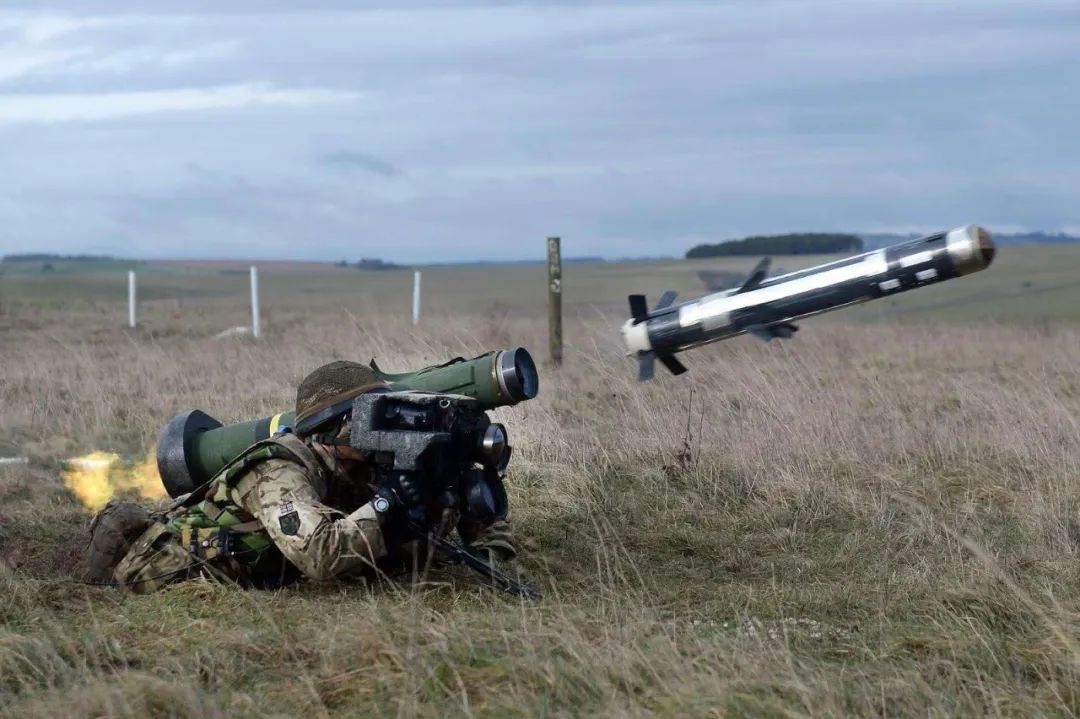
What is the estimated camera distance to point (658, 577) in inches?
240

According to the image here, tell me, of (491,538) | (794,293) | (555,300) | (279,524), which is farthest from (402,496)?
(555,300)

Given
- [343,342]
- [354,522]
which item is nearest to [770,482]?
[354,522]

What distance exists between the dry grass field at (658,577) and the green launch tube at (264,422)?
0.71 meters

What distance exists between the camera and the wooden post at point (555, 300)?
47.0 ft

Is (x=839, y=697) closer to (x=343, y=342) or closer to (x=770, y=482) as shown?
(x=770, y=482)

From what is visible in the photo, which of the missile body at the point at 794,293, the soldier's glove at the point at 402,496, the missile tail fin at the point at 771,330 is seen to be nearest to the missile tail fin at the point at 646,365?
the missile body at the point at 794,293

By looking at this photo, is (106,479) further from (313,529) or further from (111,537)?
(313,529)

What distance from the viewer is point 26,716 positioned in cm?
396

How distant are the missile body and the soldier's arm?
2.37 meters

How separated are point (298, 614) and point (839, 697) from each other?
7.43 ft

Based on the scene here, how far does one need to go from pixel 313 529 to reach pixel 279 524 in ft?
0.53

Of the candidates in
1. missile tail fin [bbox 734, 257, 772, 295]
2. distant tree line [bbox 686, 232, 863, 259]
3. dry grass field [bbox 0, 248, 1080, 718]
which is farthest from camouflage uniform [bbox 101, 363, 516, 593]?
distant tree line [bbox 686, 232, 863, 259]

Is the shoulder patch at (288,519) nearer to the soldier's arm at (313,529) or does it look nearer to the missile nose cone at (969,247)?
the soldier's arm at (313,529)

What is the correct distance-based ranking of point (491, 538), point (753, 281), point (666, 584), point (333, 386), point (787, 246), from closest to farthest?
point (333, 386) → point (666, 584) → point (491, 538) → point (753, 281) → point (787, 246)
